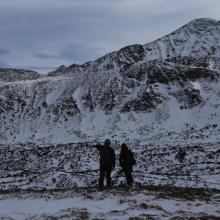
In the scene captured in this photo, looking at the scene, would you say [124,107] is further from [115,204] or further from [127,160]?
[115,204]

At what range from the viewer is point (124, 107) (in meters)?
87.9

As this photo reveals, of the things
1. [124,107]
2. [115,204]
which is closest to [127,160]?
[115,204]

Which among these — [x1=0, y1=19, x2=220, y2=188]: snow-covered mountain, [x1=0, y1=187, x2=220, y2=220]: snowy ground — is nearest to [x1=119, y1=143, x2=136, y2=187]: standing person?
[x1=0, y1=187, x2=220, y2=220]: snowy ground

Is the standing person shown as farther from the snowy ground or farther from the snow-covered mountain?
the snow-covered mountain

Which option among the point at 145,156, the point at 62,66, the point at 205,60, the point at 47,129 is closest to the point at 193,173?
the point at 145,156

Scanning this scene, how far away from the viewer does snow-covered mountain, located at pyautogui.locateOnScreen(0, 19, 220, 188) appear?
74.2m

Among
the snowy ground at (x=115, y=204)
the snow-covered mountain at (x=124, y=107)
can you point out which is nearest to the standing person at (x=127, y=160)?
the snowy ground at (x=115, y=204)

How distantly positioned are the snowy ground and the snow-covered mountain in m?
35.0

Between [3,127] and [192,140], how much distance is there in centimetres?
3695

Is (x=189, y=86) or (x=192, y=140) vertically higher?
(x=189, y=86)

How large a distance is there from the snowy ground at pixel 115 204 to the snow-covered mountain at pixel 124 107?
115 ft

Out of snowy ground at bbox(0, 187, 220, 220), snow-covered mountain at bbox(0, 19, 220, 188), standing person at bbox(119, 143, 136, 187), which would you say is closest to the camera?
snowy ground at bbox(0, 187, 220, 220)

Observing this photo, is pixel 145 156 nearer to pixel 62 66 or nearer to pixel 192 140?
pixel 192 140

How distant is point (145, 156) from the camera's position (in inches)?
2085
